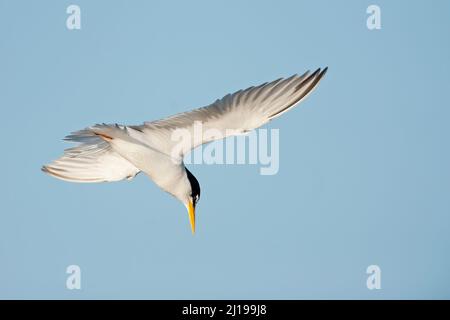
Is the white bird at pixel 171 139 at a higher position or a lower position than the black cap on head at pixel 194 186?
higher

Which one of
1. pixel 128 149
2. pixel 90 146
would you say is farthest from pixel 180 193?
pixel 90 146

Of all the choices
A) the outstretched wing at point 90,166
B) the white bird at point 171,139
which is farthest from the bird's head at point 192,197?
the outstretched wing at point 90,166

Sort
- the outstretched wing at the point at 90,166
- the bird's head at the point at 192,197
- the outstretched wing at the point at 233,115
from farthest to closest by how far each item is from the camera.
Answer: the outstretched wing at the point at 90,166
the bird's head at the point at 192,197
the outstretched wing at the point at 233,115

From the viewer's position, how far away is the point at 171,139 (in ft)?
25.8

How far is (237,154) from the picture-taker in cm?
748

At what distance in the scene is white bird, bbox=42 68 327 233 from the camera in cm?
736

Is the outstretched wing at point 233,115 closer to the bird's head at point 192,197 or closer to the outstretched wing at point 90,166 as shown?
the bird's head at point 192,197

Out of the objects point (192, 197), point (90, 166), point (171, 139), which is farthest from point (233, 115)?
point (90, 166)

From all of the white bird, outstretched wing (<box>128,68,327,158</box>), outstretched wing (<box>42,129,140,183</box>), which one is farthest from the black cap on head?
outstretched wing (<box>42,129,140,183</box>)

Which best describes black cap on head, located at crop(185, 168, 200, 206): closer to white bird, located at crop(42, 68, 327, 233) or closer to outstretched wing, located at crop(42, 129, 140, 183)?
white bird, located at crop(42, 68, 327, 233)

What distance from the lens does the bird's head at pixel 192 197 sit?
8242 millimetres

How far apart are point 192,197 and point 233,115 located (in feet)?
3.74
